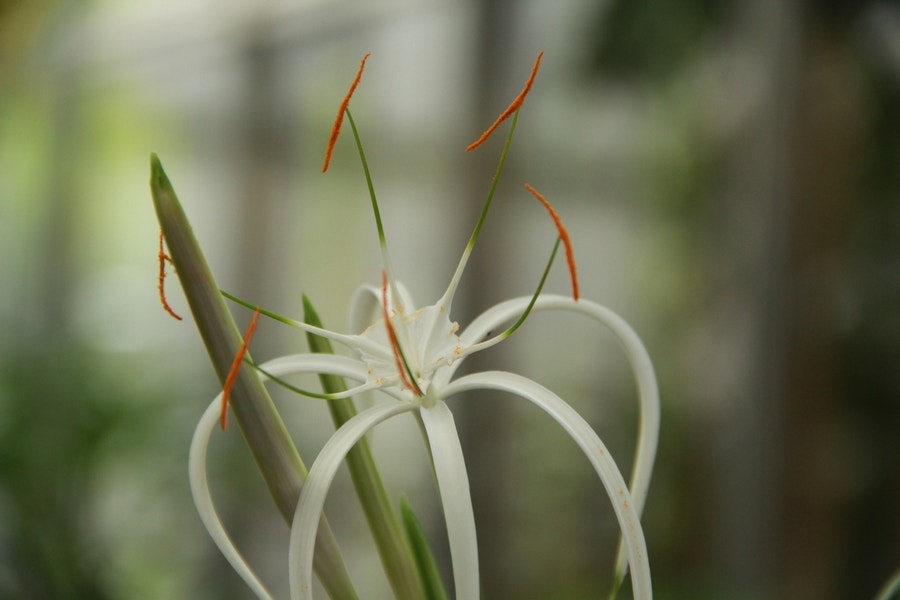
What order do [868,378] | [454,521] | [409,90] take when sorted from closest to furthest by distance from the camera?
1. [454,521]
2. [868,378]
3. [409,90]

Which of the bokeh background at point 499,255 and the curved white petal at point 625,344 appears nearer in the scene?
the curved white petal at point 625,344

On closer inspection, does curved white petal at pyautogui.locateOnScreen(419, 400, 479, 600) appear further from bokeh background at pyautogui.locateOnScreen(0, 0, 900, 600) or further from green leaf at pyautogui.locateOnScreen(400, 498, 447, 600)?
bokeh background at pyautogui.locateOnScreen(0, 0, 900, 600)

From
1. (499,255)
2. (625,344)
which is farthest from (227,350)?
(499,255)

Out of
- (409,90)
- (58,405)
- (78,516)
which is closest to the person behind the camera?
(78,516)

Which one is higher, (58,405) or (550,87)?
(550,87)

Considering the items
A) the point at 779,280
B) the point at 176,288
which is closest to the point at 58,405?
the point at 176,288

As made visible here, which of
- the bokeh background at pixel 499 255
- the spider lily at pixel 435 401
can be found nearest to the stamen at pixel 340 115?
the spider lily at pixel 435 401

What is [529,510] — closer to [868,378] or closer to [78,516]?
[868,378]

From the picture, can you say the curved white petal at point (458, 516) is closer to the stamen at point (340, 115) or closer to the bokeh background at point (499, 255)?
the stamen at point (340, 115)
